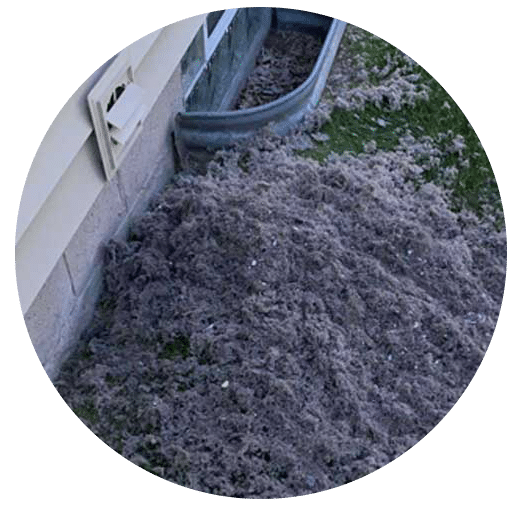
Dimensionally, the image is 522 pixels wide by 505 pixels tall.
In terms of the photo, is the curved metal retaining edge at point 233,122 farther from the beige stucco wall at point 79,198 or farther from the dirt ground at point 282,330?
the dirt ground at point 282,330

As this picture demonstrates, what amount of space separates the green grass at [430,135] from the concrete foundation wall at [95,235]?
22.8 inches

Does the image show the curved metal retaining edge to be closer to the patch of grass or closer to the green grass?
the green grass

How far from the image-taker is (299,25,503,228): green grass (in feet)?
9.54

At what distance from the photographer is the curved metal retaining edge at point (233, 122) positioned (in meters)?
2.84

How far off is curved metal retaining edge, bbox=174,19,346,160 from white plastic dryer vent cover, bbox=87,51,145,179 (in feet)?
1.39

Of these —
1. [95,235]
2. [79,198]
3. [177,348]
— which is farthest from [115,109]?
[177,348]

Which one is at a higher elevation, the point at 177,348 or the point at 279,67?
the point at 279,67

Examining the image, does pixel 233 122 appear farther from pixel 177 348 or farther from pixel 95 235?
pixel 177 348

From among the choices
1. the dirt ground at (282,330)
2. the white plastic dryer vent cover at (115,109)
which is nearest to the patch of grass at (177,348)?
the dirt ground at (282,330)

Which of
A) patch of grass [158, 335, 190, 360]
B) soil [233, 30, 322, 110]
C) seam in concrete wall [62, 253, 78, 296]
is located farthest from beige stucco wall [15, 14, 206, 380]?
soil [233, 30, 322, 110]

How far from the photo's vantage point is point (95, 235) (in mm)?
2475

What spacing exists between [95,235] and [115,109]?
0.45 m

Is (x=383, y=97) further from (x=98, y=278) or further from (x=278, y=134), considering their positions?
(x=98, y=278)

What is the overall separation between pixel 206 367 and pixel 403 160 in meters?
1.26
